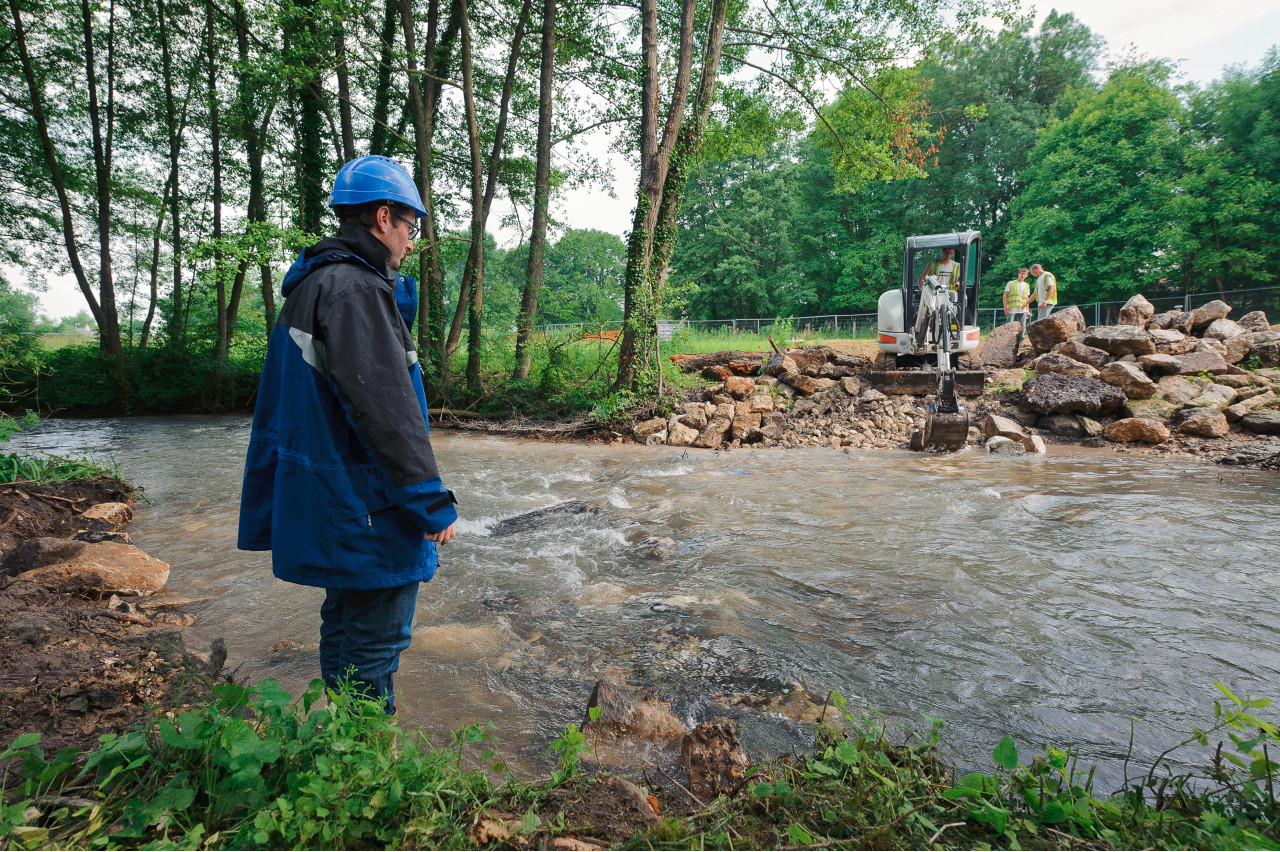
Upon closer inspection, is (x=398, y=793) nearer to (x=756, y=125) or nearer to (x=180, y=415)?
(x=756, y=125)

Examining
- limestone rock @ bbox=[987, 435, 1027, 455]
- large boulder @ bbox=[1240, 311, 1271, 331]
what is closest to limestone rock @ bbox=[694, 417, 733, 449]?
limestone rock @ bbox=[987, 435, 1027, 455]

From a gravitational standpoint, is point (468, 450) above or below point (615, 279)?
below

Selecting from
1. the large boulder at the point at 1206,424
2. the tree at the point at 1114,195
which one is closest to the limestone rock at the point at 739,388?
the large boulder at the point at 1206,424

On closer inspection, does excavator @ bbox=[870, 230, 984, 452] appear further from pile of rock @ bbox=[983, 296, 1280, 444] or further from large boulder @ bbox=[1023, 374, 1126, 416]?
pile of rock @ bbox=[983, 296, 1280, 444]

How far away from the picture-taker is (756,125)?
18719 mm

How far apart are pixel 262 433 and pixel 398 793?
4.50ft

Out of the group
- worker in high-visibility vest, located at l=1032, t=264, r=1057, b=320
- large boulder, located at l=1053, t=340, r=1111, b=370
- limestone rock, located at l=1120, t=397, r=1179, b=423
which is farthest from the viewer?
worker in high-visibility vest, located at l=1032, t=264, r=1057, b=320

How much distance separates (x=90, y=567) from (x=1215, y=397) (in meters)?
16.1

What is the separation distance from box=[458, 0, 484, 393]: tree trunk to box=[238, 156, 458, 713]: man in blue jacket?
1341 cm

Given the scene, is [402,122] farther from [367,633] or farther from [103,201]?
[367,633]

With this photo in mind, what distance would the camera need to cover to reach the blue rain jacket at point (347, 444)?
84.0 inches

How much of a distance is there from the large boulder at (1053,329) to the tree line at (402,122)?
18.8ft

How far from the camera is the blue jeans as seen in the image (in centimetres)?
229

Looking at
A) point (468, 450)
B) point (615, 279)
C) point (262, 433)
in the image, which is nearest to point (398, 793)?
point (262, 433)
